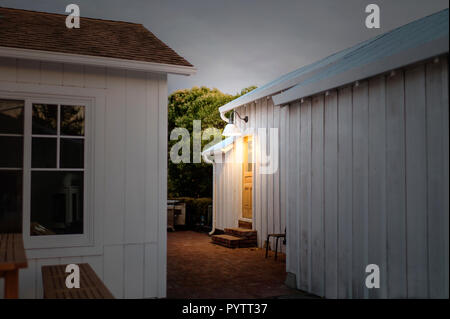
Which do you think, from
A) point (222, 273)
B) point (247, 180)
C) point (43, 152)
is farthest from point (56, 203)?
point (247, 180)

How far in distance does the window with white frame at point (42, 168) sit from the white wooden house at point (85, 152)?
12 mm

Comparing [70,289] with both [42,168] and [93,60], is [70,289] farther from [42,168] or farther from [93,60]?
[93,60]

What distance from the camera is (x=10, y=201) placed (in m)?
5.12

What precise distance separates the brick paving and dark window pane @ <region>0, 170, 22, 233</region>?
7.54 feet

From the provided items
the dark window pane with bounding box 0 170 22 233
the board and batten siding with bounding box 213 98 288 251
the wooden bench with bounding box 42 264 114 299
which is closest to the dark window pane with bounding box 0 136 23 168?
the dark window pane with bounding box 0 170 22 233

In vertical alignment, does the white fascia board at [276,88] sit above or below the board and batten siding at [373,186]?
above

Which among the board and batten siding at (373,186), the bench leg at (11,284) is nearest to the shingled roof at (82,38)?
the board and batten siding at (373,186)

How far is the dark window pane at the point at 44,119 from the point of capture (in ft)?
17.2

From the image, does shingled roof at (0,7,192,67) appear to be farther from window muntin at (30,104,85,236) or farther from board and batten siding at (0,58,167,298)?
window muntin at (30,104,85,236)

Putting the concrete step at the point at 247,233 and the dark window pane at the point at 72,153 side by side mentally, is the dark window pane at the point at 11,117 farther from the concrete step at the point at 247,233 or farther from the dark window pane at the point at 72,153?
the concrete step at the point at 247,233

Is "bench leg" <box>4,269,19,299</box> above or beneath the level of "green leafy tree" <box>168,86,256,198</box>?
beneath

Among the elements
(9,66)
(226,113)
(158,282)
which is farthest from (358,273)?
(226,113)

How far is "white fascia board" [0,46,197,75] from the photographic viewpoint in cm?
506

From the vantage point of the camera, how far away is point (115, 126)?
5.64m
